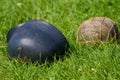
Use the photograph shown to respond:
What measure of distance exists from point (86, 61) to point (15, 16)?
7.53 ft

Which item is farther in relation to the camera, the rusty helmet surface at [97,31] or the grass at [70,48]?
the rusty helmet surface at [97,31]

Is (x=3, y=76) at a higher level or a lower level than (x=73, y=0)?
lower

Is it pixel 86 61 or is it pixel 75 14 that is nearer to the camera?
pixel 86 61

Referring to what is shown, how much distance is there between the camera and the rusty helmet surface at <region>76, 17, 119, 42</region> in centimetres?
549

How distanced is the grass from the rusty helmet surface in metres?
0.13

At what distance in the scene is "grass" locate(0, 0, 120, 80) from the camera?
475 cm

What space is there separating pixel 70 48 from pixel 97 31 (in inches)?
17.4

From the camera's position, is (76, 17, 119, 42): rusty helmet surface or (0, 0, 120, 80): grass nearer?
(0, 0, 120, 80): grass

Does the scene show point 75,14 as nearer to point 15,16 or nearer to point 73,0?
point 73,0

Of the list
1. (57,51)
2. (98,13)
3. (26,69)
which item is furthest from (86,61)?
(98,13)

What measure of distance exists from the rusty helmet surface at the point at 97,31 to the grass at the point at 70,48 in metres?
0.13

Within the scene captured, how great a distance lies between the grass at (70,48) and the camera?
475cm

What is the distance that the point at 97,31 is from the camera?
552 centimetres

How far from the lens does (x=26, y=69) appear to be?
4.99m
